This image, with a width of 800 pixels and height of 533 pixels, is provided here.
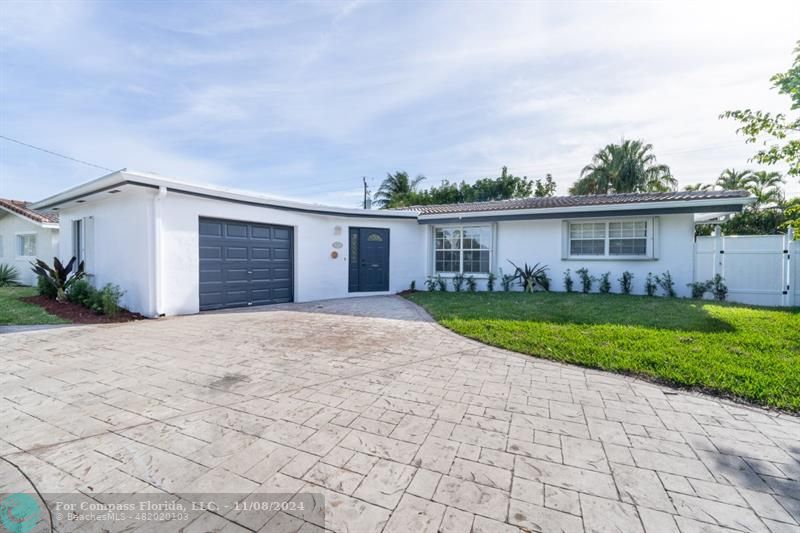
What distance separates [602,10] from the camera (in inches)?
238

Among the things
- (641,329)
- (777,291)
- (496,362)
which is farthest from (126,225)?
(777,291)

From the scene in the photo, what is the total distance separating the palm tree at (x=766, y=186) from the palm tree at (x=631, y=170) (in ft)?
12.3

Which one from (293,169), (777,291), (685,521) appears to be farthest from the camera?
(293,169)

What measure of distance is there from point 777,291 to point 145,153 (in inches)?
903

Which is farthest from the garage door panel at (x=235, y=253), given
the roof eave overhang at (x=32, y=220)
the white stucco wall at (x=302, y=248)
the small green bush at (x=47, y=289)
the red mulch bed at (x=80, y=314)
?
the roof eave overhang at (x=32, y=220)

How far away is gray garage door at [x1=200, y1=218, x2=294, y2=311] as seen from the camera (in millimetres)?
8508

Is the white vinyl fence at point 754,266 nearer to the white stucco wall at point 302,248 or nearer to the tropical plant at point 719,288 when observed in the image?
the tropical plant at point 719,288

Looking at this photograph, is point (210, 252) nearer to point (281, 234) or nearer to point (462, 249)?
point (281, 234)

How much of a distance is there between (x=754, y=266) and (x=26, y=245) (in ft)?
86.3

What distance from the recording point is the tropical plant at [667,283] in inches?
392

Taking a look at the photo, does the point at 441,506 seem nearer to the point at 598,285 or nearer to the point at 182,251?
the point at 182,251

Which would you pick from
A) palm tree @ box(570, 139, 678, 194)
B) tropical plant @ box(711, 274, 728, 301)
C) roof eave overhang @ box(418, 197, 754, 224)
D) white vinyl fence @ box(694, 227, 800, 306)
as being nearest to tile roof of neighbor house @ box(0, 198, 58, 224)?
roof eave overhang @ box(418, 197, 754, 224)

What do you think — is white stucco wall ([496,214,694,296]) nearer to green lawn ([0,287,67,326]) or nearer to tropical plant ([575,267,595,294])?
tropical plant ([575,267,595,294])

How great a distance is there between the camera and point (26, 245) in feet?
47.8
